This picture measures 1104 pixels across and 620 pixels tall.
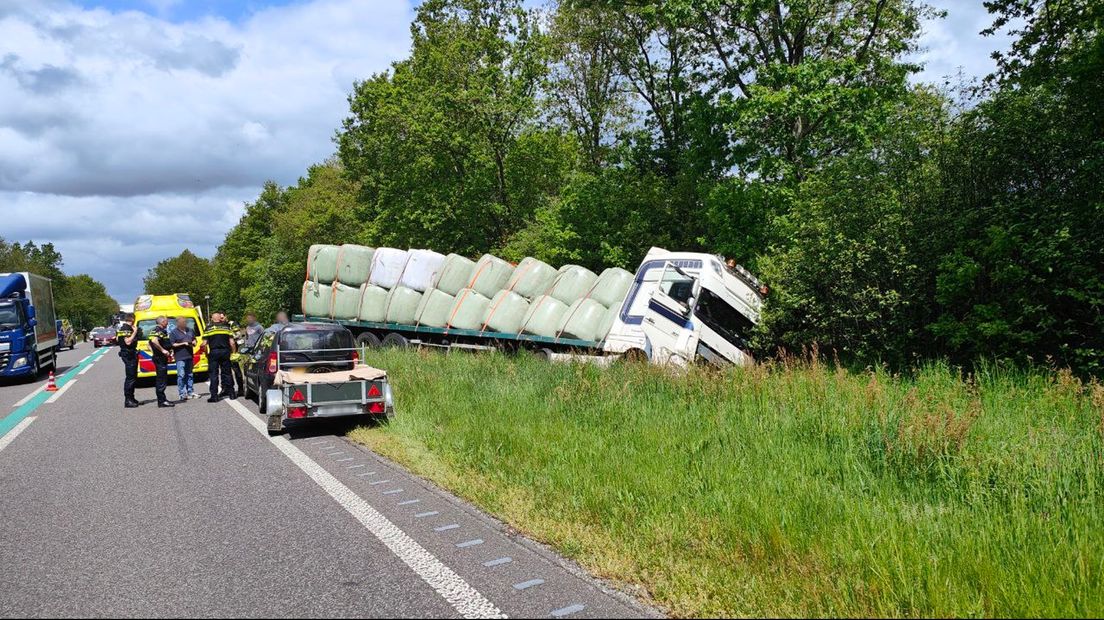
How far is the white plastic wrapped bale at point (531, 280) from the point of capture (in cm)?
1705

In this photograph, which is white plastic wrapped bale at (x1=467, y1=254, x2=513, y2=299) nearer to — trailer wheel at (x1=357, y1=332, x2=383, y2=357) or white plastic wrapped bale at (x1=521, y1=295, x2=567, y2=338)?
white plastic wrapped bale at (x1=521, y1=295, x2=567, y2=338)

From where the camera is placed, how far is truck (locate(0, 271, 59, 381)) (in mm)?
17938

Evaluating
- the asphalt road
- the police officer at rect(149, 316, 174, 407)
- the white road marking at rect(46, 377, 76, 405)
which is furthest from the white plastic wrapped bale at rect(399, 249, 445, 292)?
the asphalt road

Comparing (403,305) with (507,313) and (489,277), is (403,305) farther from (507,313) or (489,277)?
(507,313)

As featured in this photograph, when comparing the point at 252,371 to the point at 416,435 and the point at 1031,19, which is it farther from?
the point at 1031,19

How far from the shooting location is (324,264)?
21297mm

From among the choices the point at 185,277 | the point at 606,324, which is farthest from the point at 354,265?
the point at 185,277

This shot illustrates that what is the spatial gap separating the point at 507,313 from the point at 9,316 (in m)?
13.2

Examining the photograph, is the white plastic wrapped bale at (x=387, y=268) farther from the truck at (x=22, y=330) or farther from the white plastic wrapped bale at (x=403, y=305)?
the truck at (x=22, y=330)

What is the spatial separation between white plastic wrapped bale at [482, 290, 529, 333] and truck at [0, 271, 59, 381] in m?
12.0

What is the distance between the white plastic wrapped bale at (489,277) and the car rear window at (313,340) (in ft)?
24.4

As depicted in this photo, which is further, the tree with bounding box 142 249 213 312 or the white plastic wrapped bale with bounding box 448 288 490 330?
the tree with bounding box 142 249 213 312

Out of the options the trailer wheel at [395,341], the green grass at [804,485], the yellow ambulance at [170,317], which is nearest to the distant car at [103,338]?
the yellow ambulance at [170,317]

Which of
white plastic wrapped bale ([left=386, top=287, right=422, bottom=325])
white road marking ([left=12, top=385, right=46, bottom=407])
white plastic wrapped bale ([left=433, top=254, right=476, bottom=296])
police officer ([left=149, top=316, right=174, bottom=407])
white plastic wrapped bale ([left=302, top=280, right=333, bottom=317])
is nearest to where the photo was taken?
police officer ([left=149, top=316, right=174, bottom=407])
